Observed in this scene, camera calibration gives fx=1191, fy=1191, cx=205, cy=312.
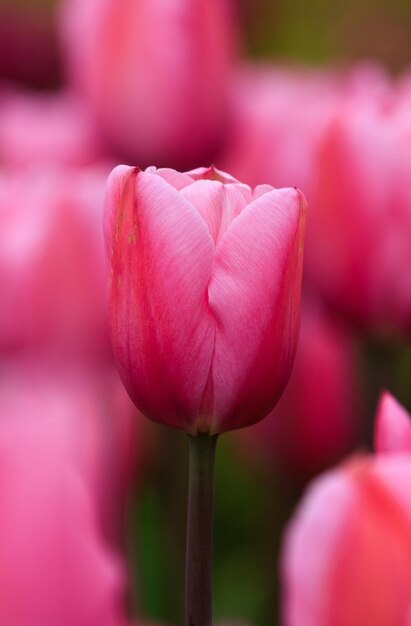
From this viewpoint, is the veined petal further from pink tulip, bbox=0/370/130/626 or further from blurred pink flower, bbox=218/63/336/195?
blurred pink flower, bbox=218/63/336/195

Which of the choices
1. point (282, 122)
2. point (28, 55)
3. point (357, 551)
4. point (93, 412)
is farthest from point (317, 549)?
point (28, 55)

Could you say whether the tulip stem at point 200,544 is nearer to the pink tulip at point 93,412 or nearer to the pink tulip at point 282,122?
the pink tulip at point 93,412

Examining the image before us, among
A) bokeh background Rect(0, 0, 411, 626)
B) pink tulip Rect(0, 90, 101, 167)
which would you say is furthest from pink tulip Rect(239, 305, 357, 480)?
pink tulip Rect(0, 90, 101, 167)

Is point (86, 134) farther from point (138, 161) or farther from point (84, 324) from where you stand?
point (84, 324)

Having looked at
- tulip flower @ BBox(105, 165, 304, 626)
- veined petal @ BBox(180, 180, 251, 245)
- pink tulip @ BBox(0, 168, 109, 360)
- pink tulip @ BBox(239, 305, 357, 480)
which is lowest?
pink tulip @ BBox(239, 305, 357, 480)

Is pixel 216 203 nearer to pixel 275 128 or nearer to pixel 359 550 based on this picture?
pixel 359 550
